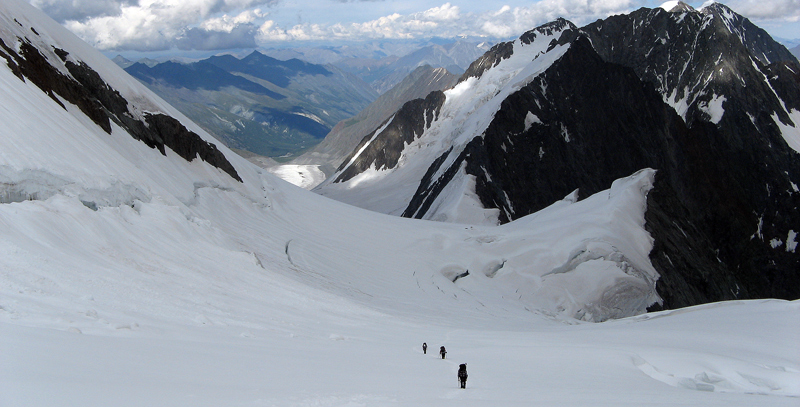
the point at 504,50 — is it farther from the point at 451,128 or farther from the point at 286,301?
the point at 286,301

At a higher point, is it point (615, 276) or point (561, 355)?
point (615, 276)

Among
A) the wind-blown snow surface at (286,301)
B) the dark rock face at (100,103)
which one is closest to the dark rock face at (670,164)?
the wind-blown snow surface at (286,301)

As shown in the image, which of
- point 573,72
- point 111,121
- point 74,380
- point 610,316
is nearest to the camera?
point 74,380

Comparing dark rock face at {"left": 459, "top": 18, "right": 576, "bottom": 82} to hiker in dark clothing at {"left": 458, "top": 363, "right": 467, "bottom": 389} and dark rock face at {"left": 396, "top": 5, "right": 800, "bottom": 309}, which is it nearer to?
dark rock face at {"left": 396, "top": 5, "right": 800, "bottom": 309}

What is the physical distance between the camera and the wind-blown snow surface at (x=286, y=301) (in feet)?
32.2

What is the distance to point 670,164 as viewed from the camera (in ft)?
259

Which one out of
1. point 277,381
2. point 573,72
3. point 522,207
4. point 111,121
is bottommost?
point 277,381

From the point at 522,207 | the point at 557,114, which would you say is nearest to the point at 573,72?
the point at 557,114

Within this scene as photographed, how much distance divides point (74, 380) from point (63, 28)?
36.0 meters

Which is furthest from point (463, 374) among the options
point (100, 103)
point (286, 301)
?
point (100, 103)

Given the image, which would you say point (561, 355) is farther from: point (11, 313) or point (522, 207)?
point (522, 207)

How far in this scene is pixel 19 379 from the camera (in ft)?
22.9

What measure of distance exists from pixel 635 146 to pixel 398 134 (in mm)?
47872

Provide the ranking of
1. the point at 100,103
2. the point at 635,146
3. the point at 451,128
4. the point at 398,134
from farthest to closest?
1. the point at 398,134
2. the point at 451,128
3. the point at 635,146
4. the point at 100,103
